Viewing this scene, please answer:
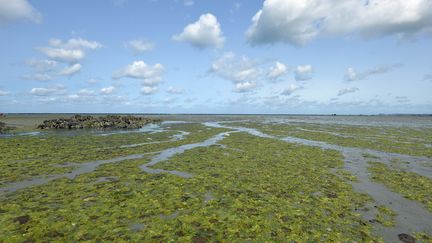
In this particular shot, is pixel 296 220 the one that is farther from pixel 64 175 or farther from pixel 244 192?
pixel 64 175

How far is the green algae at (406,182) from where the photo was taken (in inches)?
503

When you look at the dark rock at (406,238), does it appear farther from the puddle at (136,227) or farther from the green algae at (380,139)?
the green algae at (380,139)

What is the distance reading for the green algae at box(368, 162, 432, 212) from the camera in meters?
12.8

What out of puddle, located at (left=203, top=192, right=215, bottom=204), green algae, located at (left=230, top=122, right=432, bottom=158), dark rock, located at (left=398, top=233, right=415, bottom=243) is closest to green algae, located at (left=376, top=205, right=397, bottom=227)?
dark rock, located at (left=398, top=233, right=415, bottom=243)

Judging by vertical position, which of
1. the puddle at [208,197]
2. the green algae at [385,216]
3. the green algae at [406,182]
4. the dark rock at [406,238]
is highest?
the puddle at [208,197]

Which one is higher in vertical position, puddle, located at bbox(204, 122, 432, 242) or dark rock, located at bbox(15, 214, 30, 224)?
dark rock, located at bbox(15, 214, 30, 224)

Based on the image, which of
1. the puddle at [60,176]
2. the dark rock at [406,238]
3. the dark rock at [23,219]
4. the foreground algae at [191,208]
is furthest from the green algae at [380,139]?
the dark rock at [23,219]

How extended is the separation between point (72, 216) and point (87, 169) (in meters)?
Answer: 8.42

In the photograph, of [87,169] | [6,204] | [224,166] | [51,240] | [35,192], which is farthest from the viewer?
[224,166]

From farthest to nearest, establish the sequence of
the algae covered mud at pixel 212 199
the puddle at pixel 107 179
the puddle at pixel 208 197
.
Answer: the puddle at pixel 107 179 → the puddle at pixel 208 197 → the algae covered mud at pixel 212 199

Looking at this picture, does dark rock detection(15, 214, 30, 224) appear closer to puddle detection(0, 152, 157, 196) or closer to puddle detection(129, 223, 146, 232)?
puddle detection(0, 152, 157, 196)

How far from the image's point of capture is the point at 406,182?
49.8 feet

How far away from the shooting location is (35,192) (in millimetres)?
12555

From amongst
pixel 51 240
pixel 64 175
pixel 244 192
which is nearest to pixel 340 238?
pixel 244 192
